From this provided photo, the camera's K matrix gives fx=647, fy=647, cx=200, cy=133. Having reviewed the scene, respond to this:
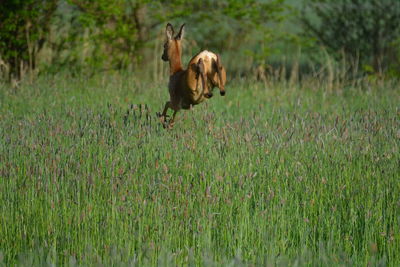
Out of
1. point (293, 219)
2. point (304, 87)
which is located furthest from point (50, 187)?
point (304, 87)

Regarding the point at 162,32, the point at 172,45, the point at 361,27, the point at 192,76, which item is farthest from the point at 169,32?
the point at 361,27

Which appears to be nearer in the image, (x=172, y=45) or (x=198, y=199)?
(x=198, y=199)

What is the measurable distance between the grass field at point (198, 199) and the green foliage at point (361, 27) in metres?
8.66

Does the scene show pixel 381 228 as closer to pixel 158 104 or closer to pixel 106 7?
pixel 158 104

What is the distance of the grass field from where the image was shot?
4016mm

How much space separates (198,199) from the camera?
4.55 m

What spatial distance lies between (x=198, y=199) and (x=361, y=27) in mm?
11535

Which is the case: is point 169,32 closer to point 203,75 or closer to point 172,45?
point 172,45

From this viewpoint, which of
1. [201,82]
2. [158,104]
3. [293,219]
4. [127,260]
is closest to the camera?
[127,260]

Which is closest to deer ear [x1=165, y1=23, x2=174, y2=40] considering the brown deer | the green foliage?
the brown deer

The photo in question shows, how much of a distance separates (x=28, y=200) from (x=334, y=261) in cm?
216

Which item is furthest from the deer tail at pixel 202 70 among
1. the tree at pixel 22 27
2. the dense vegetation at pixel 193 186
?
the tree at pixel 22 27

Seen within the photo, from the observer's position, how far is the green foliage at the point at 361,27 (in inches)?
572

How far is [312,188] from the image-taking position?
16.7 feet
